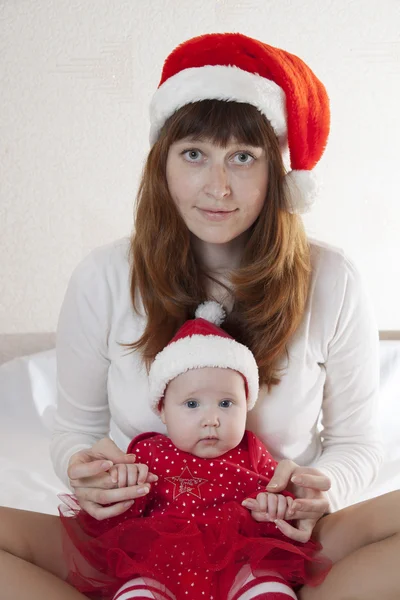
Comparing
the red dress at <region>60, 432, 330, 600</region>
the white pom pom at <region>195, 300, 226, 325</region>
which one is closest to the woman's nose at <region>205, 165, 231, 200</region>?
the white pom pom at <region>195, 300, 226, 325</region>

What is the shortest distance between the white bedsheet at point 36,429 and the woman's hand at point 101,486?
517mm

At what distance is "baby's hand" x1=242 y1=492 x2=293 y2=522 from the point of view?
1294 mm

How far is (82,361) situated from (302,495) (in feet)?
1.74

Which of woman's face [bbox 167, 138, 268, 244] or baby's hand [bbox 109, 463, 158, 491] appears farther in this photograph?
woman's face [bbox 167, 138, 268, 244]

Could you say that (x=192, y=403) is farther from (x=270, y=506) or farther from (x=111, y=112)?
(x=111, y=112)

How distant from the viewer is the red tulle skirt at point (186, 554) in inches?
49.6

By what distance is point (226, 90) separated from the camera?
1421mm

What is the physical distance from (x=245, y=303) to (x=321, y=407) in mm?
298

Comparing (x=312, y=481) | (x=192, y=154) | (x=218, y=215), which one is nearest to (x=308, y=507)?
(x=312, y=481)

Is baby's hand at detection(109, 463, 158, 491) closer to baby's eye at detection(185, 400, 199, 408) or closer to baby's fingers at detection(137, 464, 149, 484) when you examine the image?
baby's fingers at detection(137, 464, 149, 484)

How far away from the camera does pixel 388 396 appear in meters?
2.41

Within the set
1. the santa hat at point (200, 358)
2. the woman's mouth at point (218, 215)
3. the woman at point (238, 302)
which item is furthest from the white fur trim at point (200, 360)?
the woman's mouth at point (218, 215)

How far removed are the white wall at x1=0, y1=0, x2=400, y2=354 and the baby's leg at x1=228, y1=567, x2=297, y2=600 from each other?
1.54 metres

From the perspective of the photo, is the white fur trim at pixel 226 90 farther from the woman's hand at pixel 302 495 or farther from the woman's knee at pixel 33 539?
the woman's knee at pixel 33 539
